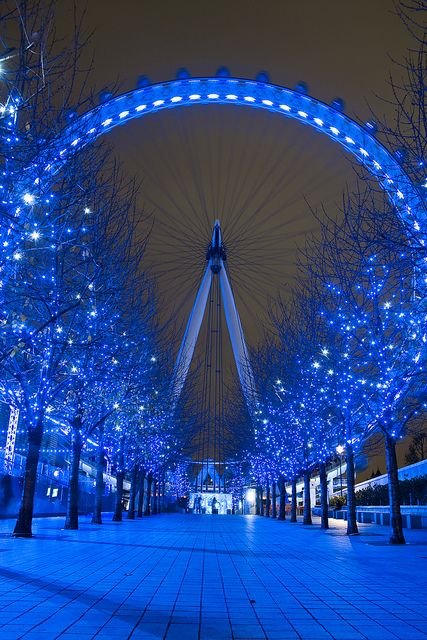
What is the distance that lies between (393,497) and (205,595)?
11304mm

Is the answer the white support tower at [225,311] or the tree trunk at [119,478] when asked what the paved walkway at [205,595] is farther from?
the white support tower at [225,311]

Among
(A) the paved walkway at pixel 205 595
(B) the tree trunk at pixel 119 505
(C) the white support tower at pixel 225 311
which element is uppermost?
(C) the white support tower at pixel 225 311

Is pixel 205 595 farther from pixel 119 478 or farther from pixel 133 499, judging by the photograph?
pixel 133 499

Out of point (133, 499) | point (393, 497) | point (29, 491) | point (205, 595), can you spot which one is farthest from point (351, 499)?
point (133, 499)

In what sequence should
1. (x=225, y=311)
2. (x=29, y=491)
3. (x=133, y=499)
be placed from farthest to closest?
(x=225, y=311) → (x=133, y=499) → (x=29, y=491)

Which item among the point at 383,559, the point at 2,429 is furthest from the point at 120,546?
the point at 2,429

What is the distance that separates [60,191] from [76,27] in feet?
10.7

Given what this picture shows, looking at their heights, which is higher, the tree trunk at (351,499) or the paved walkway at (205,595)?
the tree trunk at (351,499)

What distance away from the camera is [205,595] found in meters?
7.75

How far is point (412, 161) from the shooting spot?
10.6 m

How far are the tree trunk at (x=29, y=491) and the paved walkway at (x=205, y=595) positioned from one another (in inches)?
101

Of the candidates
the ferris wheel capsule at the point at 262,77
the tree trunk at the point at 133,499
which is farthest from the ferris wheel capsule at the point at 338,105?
the tree trunk at the point at 133,499

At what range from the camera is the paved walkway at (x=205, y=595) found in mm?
5773

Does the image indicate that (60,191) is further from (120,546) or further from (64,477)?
(64,477)
